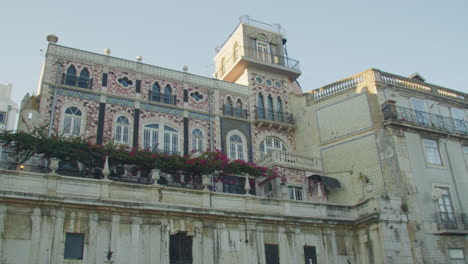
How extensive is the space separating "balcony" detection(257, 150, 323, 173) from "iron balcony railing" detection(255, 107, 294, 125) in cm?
330

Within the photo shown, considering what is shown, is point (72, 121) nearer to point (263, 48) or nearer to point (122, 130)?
point (122, 130)

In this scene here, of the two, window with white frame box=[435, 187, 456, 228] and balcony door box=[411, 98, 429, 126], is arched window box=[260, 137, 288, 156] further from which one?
window with white frame box=[435, 187, 456, 228]

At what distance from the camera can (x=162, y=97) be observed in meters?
28.2

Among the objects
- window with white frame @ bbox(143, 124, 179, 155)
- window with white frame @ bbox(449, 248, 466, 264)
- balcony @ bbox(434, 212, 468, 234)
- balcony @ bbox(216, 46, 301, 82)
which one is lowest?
window with white frame @ bbox(449, 248, 466, 264)

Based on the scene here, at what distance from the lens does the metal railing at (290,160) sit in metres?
27.2

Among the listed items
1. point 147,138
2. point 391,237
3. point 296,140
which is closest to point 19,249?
point 147,138

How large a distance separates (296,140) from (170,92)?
816 centimetres

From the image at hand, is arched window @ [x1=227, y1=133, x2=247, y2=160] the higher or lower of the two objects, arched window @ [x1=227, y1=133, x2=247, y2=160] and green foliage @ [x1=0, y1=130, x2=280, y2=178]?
the higher

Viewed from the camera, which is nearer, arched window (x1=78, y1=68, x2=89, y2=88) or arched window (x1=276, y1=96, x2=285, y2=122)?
arched window (x1=78, y1=68, x2=89, y2=88)

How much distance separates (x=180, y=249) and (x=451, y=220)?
14.0m

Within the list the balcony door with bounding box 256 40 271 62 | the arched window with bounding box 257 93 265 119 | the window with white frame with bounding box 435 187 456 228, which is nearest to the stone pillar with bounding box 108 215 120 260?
the arched window with bounding box 257 93 265 119

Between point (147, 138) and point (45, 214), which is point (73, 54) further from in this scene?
point (45, 214)

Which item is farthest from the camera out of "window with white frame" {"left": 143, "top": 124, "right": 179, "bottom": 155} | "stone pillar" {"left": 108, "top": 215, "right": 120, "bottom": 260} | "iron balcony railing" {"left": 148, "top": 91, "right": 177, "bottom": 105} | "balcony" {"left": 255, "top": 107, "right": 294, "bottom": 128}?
"balcony" {"left": 255, "top": 107, "right": 294, "bottom": 128}

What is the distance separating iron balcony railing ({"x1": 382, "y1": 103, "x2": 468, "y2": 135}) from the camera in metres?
27.6
